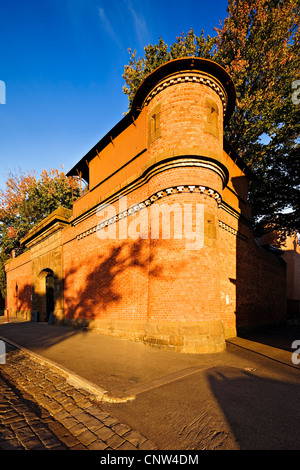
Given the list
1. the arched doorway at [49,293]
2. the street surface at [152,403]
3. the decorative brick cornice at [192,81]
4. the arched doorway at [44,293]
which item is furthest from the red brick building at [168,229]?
the arched doorway at [44,293]

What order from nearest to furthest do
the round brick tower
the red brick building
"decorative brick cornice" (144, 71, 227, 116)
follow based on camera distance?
the round brick tower < the red brick building < "decorative brick cornice" (144, 71, 227, 116)

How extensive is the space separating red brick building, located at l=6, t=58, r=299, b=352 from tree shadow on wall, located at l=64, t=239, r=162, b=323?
0.05 metres

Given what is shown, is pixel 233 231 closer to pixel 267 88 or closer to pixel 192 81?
pixel 192 81

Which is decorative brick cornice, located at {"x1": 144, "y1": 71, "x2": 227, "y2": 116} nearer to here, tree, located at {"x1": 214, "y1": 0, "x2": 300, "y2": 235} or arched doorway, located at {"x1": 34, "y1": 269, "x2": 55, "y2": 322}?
tree, located at {"x1": 214, "y1": 0, "x2": 300, "y2": 235}

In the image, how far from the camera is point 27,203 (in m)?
26.1

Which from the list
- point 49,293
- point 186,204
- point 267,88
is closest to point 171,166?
point 186,204

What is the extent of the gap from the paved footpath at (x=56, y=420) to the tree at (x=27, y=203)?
953 inches

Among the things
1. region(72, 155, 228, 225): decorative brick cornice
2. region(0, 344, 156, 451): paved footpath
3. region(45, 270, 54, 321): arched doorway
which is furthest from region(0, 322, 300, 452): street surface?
region(45, 270, 54, 321): arched doorway

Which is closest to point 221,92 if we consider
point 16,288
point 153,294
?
point 153,294

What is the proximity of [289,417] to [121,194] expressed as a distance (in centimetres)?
849

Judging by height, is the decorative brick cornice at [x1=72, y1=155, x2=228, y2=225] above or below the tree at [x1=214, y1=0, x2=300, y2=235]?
below

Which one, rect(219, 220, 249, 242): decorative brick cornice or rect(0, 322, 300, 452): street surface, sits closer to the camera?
rect(0, 322, 300, 452): street surface

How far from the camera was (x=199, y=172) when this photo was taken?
7688 mm

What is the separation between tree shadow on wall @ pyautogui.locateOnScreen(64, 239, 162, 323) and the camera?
8375mm
